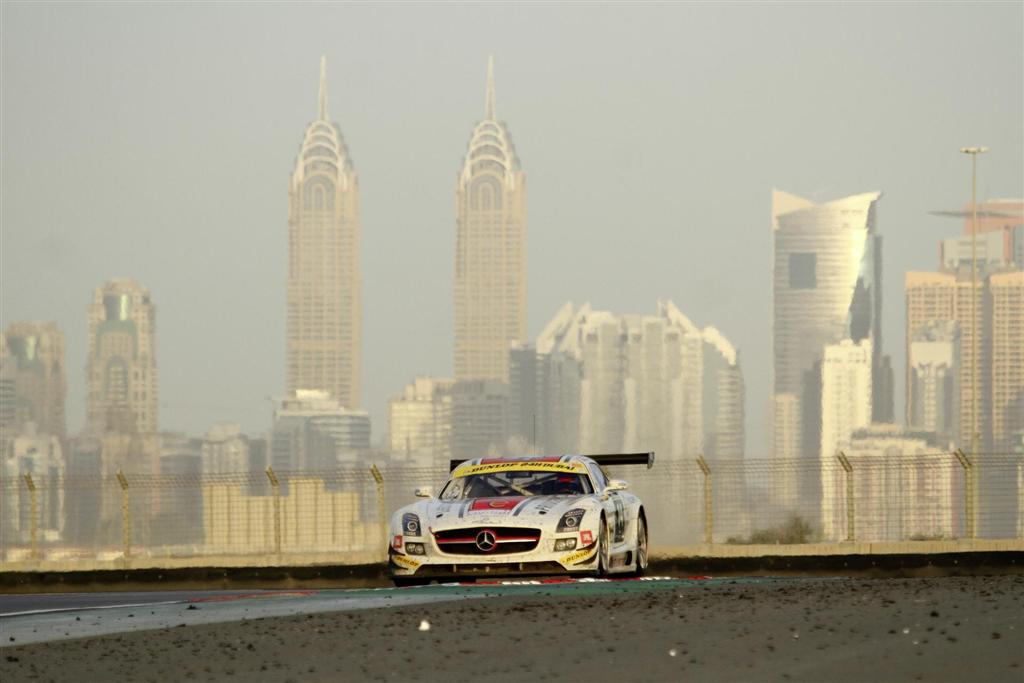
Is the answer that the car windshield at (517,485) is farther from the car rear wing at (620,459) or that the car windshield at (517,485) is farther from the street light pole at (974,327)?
the street light pole at (974,327)

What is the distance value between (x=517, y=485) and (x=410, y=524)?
4.80ft

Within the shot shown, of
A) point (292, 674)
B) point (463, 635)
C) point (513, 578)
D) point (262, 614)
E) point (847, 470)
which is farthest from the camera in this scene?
point (847, 470)

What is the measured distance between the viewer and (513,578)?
20156 mm

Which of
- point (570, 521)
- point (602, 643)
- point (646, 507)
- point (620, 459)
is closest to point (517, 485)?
point (570, 521)

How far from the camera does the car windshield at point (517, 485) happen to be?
20422mm

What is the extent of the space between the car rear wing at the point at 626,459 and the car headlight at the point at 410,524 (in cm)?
245

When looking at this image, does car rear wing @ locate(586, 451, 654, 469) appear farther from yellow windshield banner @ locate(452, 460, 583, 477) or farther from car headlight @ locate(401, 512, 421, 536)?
car headlight @ locate(401, 512, 421, 536)

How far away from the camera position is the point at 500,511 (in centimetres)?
1939

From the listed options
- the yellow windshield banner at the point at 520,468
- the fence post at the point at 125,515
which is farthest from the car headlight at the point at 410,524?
the fence post at the point at 125,515

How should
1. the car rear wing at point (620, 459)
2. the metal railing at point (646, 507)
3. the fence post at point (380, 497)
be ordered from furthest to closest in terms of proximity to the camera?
the metal railing at point (646, 507) → the fence post at point (380, 497) → the car rear wing at point (620, 459)

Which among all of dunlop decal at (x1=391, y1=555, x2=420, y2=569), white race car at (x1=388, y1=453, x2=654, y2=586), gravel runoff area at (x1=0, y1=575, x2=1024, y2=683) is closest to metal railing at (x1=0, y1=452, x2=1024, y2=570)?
white race car at (x1=388, y1=453, x2=654, y2=586)

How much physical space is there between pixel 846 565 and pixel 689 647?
437 inches

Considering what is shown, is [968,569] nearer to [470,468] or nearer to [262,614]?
[470,468]

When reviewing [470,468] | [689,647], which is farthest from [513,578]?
[689,647]
